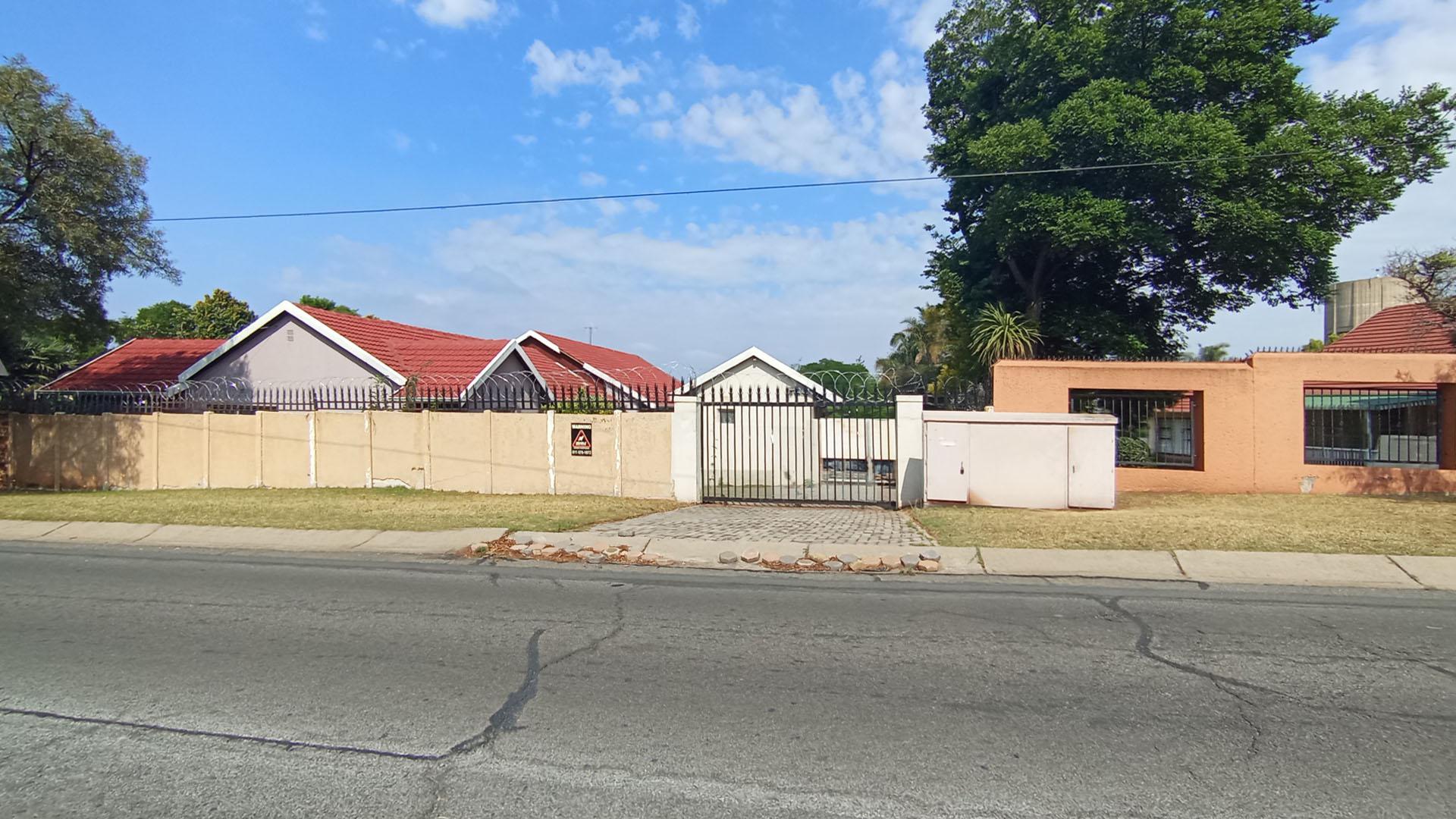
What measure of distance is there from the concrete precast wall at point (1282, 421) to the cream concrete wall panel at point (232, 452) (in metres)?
18.3

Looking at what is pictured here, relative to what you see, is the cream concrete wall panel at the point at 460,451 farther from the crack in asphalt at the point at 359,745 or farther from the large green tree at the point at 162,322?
the large green tree at the point at 162,322

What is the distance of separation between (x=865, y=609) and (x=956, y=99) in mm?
25445

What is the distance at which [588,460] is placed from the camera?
1666 centimetres

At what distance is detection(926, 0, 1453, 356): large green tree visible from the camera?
75.8 feet

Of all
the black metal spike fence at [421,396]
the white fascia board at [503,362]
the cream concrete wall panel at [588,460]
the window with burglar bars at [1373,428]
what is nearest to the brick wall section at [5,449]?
the black metal spike fence at [421,396]

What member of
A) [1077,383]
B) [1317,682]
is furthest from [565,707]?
[1077,383]

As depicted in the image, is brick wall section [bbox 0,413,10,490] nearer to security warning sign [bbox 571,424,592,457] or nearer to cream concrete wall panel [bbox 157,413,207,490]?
cream concrete wall panel [bbox 157,413,207,490]

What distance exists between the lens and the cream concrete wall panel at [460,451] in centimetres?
1731

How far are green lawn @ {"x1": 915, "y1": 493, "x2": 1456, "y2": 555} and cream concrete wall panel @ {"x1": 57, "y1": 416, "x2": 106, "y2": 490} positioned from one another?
59.8 ft

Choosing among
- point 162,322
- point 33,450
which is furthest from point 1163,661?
point 162,322

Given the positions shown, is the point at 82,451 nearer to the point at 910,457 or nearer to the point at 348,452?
the point at 348,452

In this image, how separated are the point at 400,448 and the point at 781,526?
29.5 ft

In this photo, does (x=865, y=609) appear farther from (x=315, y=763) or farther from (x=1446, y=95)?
(x=1446, y=95)

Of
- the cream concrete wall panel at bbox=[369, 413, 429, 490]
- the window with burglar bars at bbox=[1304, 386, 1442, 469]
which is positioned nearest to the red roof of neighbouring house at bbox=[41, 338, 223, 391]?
the cream concrete wall panel at bbox=[369, 413, 429, 490]
